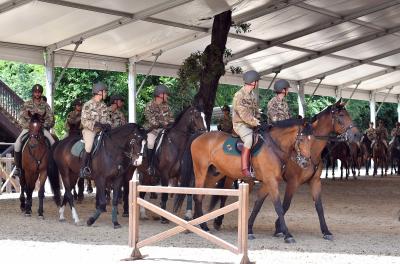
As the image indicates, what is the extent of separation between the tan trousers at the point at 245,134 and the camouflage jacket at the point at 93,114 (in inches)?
116

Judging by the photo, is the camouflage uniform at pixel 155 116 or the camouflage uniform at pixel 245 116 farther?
the camouflage uniform at pixel 155 116

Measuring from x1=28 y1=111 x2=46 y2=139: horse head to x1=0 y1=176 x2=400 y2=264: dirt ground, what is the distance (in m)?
1.60

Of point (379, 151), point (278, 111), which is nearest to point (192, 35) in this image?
point (278, 111)

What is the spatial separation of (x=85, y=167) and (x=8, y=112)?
580 inches

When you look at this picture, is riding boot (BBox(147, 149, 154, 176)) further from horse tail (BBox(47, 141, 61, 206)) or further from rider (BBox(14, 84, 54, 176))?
rider (BBox(14, 84, 54, 176))

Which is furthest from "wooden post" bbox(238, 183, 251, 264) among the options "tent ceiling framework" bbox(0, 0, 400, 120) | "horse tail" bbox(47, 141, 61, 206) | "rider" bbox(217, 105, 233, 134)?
"rider" bbox(217, 105, 233, 134)

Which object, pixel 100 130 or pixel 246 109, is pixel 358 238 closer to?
pixel 246 109

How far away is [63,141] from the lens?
13594mm

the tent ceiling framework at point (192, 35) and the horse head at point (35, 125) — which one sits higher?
the tent ceiling framework at point (192, 35)

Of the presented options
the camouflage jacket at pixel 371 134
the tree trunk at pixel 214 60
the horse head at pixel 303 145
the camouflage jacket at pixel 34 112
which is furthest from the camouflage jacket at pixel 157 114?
the camouflage jacket at pixel 371 134

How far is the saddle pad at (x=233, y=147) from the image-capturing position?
420 inches

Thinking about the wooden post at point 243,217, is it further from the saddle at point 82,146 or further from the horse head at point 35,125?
the horse head at point 35,125

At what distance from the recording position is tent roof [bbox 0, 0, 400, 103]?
55.9 feet

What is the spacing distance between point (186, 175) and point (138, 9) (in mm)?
6609
